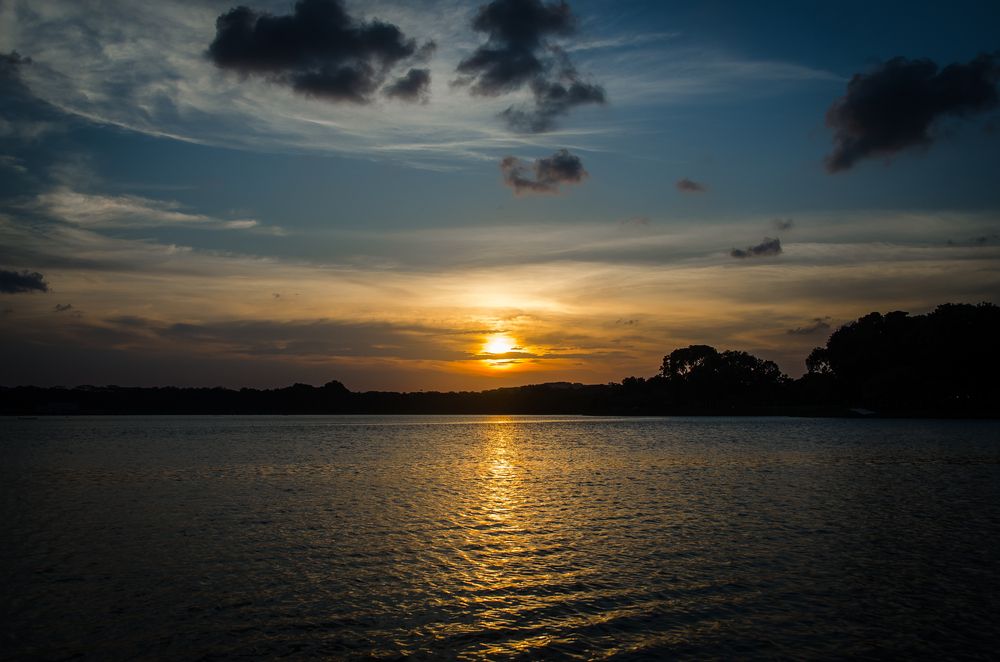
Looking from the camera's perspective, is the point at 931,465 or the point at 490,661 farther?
the point at 931,465

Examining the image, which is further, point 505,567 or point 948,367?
point 948,367

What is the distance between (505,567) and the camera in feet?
89.1

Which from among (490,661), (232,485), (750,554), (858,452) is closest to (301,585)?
(490,661)

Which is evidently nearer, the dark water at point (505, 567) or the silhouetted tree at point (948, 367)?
the dark water at point (505, 567)

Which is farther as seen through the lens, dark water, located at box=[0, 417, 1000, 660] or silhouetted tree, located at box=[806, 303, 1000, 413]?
silhouetted tree, located at box=[806, 303, 1000, 413]

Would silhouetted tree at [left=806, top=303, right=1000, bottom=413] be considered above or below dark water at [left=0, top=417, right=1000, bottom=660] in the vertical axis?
above

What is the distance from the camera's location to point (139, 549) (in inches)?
1220

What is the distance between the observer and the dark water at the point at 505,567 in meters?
18.9

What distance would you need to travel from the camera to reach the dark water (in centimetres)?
1888

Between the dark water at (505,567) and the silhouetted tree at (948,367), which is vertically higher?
the silhouetted tree at (948,367)

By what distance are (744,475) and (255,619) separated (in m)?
49.7

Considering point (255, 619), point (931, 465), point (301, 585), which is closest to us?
point (255, 619)

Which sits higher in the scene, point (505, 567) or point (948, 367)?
point (948, 367)

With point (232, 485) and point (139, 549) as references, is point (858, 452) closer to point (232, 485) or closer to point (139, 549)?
point (232, 485)
